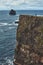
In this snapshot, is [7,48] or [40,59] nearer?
[40,59]

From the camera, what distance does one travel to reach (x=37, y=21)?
2281cm

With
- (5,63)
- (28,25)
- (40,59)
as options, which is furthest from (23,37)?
(5,63)

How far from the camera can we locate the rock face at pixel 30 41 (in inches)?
867

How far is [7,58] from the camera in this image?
3966 cm

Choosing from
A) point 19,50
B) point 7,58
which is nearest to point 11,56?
point 7,58

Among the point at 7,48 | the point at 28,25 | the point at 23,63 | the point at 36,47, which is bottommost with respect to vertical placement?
the point at 7,48

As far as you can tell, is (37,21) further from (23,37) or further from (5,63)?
(5,63)

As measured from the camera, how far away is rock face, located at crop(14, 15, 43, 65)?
2203 centimetres

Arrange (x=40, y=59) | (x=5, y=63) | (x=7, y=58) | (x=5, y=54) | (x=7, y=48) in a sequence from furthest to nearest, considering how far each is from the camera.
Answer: (x=7, y=48) < (x=5, y=54) < (x=7, y=58) < (x=5, y=63) < (x=40, y=59)

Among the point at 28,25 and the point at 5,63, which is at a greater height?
the point at 28,25

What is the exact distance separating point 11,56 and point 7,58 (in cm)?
153

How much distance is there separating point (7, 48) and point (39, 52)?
25.9m

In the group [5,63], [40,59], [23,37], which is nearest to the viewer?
[40,59]

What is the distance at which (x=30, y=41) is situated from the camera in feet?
74.1
